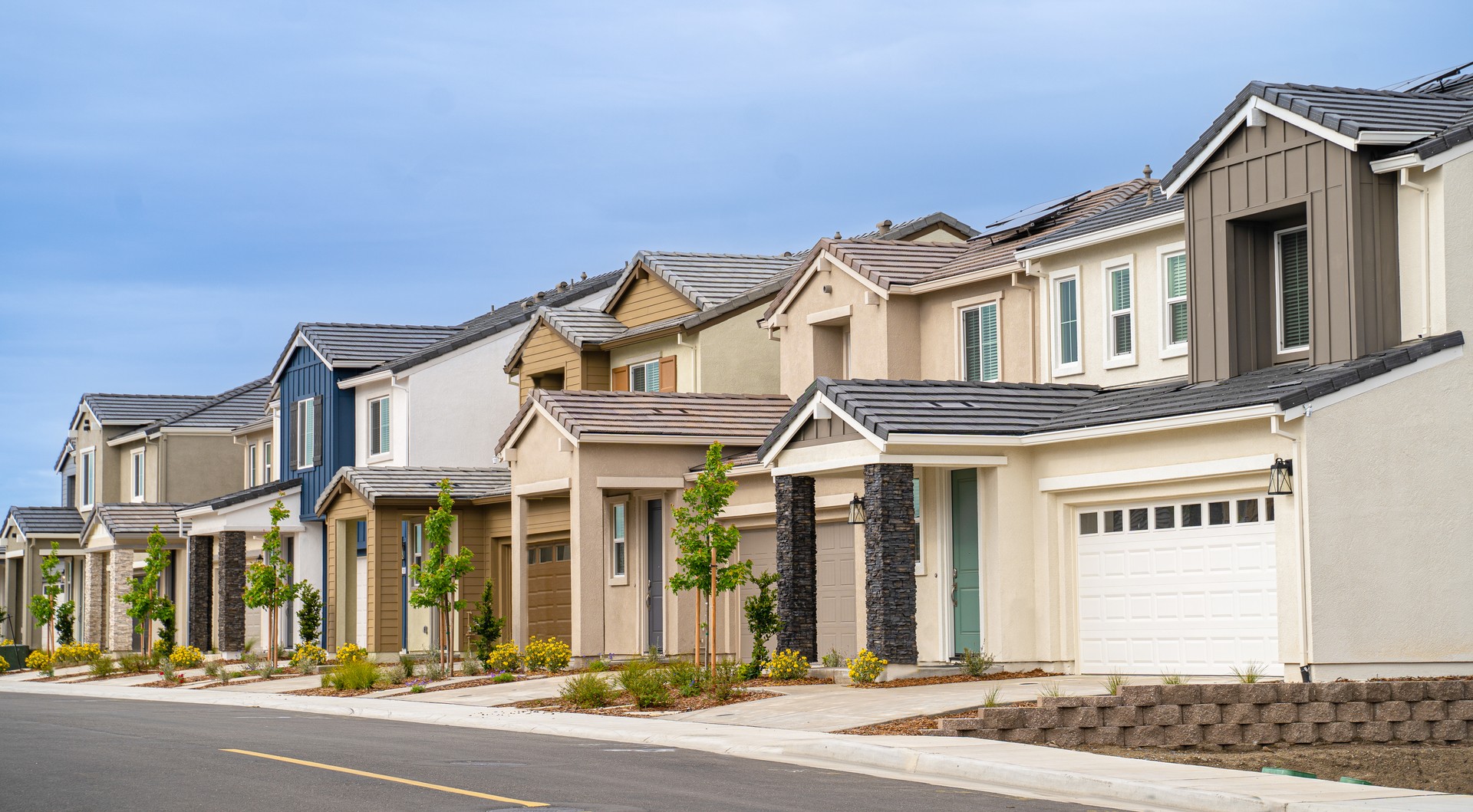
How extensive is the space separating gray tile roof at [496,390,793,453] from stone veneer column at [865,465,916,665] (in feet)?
23.7

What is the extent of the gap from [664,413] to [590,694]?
8390 mm

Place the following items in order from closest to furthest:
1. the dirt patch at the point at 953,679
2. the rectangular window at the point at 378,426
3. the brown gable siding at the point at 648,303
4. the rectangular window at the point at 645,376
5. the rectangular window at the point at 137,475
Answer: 1. the dirt patch at the point at 953,679
2. the brown gable siding at the point at 648,303
3. the rectangular window at the point at 645,376
4. the rectangular window at the point at 378,426
5. the rectangular window at the point at 137,475

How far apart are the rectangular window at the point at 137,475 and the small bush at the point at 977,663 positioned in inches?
1511

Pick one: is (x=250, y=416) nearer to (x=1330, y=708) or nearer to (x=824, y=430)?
(x=824, y=430)

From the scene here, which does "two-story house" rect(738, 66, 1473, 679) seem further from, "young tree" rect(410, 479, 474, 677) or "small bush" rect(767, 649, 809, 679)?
"young tree" rect(410, 479, 474, 677)

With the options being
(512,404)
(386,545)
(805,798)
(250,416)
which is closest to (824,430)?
(805,798)

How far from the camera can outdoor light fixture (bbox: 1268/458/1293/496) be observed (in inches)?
775

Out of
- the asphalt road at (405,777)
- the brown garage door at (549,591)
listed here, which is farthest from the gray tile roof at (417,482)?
the asphalt road at (405,777)

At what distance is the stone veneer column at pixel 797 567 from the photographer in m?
25.2

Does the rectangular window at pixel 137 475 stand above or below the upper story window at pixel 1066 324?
below

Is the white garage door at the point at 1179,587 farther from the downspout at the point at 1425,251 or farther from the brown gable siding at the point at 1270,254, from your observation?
the downspout at the point at 1425,251

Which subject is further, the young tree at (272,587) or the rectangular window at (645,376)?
the young tree at (272,587)

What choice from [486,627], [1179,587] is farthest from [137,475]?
[1179,587]

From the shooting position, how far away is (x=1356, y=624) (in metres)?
19.6
